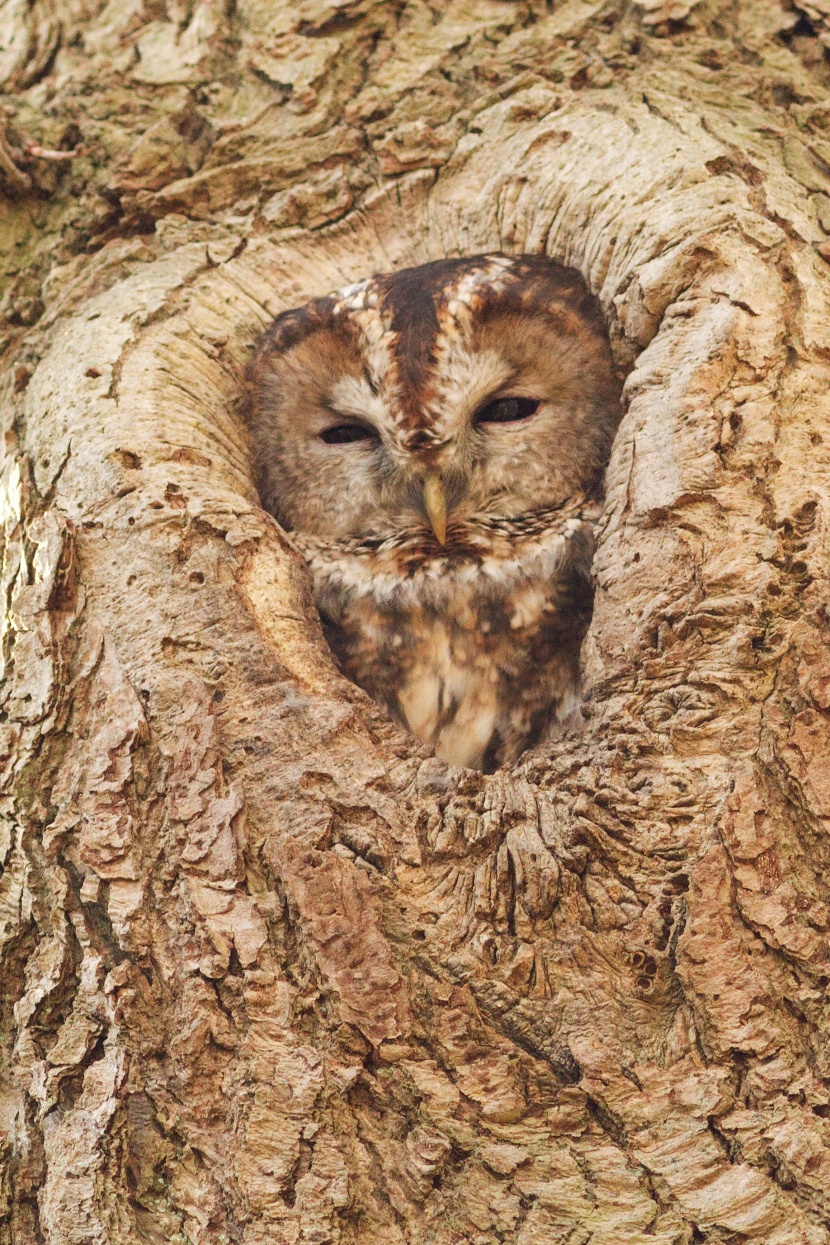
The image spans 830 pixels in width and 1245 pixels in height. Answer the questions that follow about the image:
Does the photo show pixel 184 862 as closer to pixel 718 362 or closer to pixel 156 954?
pixel 156 954

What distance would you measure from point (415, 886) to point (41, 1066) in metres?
0.54

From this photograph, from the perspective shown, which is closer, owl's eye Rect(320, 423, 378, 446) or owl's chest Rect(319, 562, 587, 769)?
owl's chest Rect(319, 562, 587, 769)

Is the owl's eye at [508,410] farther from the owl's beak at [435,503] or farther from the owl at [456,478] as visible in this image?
the owl's beak at [435,503]

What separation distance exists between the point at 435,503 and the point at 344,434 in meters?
0.36

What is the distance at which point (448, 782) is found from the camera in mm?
1632

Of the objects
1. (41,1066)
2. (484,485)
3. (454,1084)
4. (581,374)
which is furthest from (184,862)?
(581,374)

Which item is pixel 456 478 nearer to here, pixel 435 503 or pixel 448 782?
pixel 435 503

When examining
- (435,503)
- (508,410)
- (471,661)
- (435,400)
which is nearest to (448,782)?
(471,661)

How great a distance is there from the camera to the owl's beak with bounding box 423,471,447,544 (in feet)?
7.06

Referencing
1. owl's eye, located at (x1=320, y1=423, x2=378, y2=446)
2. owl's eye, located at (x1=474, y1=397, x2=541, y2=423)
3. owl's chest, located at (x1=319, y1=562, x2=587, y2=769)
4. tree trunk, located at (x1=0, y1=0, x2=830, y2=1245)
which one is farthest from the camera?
owl's eye, located at (x1=320, y1=423, x2=378, y2=446)

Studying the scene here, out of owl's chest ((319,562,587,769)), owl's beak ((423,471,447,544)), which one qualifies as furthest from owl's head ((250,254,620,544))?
owl's chest ((319,562,587,769))

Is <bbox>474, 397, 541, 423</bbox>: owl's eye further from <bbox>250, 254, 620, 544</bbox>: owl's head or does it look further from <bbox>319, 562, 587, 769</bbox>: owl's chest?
<bbox>319, 562, 587, 769</bbox>: owl's chest

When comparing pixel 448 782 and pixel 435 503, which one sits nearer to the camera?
pixel 448 782

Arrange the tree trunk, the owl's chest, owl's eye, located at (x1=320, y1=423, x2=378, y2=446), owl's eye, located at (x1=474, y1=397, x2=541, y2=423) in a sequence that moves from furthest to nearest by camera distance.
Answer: owl's eye, located at (x1=320, y1=423, x2=378, y2=446) < owl's eye, located at (x1=474, y1=397, x2=541, y2=423) < the owl's chest < the tree trunk
